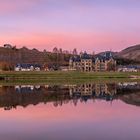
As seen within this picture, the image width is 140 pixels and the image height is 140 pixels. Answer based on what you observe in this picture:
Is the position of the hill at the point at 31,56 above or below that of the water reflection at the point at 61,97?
above

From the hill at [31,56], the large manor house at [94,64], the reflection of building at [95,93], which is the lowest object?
the reflection of building at [95,93]

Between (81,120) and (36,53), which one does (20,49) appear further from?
(81,120)

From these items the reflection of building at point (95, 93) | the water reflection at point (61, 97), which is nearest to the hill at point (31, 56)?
the reflection of building at point (95, 93)

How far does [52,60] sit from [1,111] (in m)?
145

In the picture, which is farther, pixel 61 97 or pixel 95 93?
pixel 95 93

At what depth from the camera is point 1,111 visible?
21859 millimetres

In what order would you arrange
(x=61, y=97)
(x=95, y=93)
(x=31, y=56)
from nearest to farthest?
(x=61, y=97)
(x=95, y=93)
(x=31, y=56)

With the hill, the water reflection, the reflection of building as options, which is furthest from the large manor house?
the water reflection

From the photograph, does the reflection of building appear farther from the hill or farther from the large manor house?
the hill

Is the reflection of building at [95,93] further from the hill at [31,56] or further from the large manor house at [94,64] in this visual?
the hill at [31,56]

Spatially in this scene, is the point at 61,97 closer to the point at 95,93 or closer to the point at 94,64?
the point at 95,93

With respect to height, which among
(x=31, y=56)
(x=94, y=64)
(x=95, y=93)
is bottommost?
(x=95, y=93)

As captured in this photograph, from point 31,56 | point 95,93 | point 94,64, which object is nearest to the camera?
point 95,93

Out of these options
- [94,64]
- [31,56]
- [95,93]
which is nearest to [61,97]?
[95,93]
